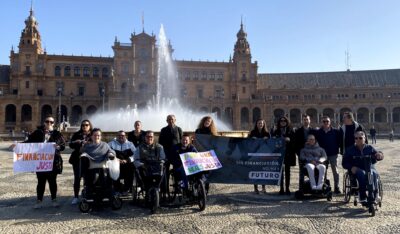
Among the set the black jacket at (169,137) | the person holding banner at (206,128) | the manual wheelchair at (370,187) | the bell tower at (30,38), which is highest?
the bell tower at (30,38)

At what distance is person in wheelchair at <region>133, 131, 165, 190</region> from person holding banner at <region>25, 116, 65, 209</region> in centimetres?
208

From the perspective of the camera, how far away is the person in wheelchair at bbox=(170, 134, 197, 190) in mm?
8117

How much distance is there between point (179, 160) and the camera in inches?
325

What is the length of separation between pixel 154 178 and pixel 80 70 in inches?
2879

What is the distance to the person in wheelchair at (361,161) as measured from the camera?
7.61 m

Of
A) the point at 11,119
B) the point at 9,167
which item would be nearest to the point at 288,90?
the point at 11,119

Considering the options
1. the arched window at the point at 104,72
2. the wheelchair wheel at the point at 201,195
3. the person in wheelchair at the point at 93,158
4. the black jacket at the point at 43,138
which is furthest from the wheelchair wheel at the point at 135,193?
the arched window at the point at 104,72

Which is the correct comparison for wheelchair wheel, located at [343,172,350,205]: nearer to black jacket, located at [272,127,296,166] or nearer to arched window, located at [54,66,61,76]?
black jacket, located at [272,127,296,166]

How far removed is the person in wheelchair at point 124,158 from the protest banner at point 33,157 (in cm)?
153

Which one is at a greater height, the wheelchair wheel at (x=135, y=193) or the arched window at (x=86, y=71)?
the arched window at (x=86, y=71)

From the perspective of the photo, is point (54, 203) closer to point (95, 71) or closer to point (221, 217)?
point (221, 217)

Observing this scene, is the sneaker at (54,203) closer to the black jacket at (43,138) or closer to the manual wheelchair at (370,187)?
the black jacket at (43,138)

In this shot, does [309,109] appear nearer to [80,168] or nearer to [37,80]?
[37,80]

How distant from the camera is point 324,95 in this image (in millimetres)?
79500
